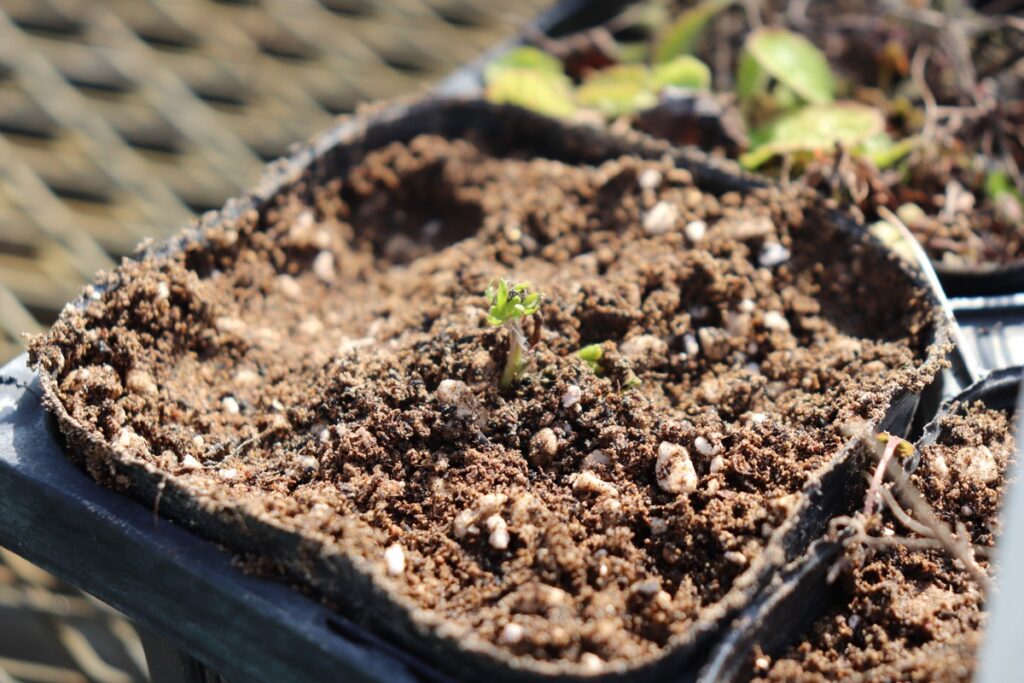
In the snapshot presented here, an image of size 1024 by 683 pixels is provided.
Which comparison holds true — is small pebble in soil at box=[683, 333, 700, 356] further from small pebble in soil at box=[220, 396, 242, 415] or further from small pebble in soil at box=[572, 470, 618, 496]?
small pebble in soil at box=[220, 396, 242, 415]

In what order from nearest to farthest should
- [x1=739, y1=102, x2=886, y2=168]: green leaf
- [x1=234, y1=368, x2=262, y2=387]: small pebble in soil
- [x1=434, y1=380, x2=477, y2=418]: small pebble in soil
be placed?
[x1=434, y1=380, x2=477, y2=418]: small pebble in soil
[x1=234, y1=368, x2=262, y2=387]: small pebble in soil
[x1=739, y1=102, x2=886, y2=168]: green leaf

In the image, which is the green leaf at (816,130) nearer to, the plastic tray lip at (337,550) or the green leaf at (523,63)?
the plastic tray lip at (337,550)

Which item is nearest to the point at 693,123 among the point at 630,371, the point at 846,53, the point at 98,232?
the point at 846,53

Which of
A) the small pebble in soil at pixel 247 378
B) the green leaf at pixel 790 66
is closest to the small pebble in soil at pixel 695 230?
the green leaf at pixel 790 66

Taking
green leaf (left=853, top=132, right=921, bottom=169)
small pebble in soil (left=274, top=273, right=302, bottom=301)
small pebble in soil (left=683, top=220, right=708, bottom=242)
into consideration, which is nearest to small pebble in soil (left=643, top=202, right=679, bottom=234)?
small pebble in soil (left=683, top=220, right=708, bottom=242)

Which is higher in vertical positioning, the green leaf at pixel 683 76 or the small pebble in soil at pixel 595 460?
the green leaf at pixel 683 76

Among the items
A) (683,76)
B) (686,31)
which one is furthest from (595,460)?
(686,31)
